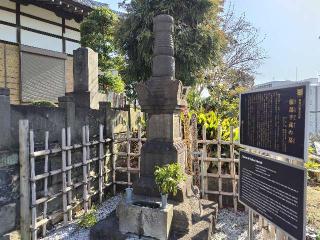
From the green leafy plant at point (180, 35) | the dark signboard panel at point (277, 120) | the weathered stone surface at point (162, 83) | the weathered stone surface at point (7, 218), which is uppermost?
the green leafy plant at point (180, 35)

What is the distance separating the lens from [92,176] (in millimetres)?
6305

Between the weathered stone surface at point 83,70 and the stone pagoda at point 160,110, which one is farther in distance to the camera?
the weathered stone surface at point 83,70

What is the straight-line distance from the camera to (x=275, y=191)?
2.96 meters

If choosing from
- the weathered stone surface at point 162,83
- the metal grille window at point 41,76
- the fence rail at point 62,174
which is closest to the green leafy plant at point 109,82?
the metal grille window at point 41,76

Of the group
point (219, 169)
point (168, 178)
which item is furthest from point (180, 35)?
point (168, 178)

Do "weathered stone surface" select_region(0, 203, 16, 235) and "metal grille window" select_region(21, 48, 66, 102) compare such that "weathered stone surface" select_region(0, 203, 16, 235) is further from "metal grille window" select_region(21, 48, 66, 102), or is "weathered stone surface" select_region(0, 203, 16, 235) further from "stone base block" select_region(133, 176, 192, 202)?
"metal grille window" select_region(21, 48, 66, 102)

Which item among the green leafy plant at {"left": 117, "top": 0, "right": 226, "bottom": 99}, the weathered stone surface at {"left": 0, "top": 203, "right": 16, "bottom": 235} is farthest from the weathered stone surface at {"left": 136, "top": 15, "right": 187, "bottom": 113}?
the green leafy plant at {"left": 117, "top": 0, "right": 226, "bottom": 99}

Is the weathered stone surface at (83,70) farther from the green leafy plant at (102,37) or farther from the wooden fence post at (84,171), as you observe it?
the green leafy plant at (102,37)

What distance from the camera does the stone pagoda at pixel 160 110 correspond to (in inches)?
203

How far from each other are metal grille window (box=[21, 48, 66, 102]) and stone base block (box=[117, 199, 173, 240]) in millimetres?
7075

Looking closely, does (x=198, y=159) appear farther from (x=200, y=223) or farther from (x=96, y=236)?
(x=96, y=236)

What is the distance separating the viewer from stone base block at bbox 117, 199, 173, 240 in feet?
14.1

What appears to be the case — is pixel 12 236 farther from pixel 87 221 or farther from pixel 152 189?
pixel 152 189

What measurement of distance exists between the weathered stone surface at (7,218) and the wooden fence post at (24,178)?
14 cm
